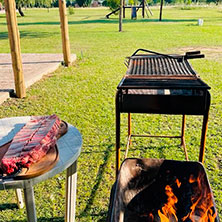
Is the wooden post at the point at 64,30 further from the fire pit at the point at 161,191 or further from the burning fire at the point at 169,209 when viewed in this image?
the burning fire at the point at 169,209

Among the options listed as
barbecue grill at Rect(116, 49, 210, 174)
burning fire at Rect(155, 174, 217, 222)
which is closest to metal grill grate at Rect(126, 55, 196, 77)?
barbecue grill at Rect(116, 49, 210, 174)

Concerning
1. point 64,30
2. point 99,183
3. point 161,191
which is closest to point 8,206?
point 99,183

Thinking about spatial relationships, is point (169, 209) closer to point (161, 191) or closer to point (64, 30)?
point (161, 191)

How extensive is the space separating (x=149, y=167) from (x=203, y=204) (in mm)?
442

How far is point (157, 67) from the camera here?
2.69 m

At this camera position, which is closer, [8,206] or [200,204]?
[200,204]

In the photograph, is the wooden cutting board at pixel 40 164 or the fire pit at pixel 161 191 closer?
the wooden cutting board at pixel 40 164

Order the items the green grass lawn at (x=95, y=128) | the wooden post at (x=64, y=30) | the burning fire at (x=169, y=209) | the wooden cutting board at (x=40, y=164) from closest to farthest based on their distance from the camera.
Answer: the wooden cutting board at (x=40, y=164)
the burning fire at (x=169, y=209)
the green grass lawn at (x=95, y=128)
the wooden post at (x=64, y=30)

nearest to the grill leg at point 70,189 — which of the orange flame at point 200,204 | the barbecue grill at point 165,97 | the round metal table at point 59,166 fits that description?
the round metal table at point 59,166

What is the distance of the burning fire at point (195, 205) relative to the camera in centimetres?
179

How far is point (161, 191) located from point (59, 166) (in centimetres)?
86

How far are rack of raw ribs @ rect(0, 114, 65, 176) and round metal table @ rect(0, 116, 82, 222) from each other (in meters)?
0.07

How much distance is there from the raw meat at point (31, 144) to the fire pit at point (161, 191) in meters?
0.54

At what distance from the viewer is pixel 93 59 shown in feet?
30.8
